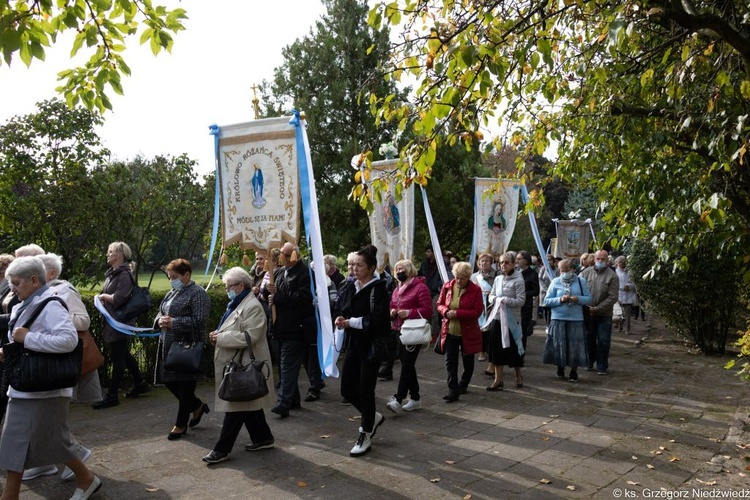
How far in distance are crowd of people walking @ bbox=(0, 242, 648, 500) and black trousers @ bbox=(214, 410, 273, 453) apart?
0.01 meters

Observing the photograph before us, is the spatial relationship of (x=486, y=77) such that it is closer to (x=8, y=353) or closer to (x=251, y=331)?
(x=251, y=331)

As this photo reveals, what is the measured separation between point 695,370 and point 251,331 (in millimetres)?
8060

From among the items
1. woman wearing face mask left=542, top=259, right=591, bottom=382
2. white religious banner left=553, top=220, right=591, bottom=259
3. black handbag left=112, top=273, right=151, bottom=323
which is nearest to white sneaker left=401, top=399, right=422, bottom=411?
woman wearing face mask left=542, top=259, right=591, bottom=382

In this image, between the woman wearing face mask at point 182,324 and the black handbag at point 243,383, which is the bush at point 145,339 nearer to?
the woman wearing face mask at point 182,324

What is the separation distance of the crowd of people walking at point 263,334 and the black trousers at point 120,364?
0.01 m

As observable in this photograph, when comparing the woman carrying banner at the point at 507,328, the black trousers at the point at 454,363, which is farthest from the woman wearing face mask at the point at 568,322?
the black trousers at the point at 454,363

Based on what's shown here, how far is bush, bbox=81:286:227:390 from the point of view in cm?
882

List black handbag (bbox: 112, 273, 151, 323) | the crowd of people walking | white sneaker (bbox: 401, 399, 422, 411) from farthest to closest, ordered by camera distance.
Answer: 1. black handbag (bbox: 112, 273, 151, 323)
2. white sneaker (bbox: 401, 399, 422, 411)
3. the crowd of people walking

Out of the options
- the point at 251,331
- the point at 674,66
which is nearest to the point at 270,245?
the point at 251,331

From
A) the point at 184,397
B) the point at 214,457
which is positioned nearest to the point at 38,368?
the point at 214,457

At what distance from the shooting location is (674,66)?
22.3 ft

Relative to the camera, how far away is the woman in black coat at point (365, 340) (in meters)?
6.35

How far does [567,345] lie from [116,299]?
6241mm

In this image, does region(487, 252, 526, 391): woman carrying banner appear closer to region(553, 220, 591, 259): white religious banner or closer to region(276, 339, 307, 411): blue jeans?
region(276, 339, 307, 411): blue jeans
